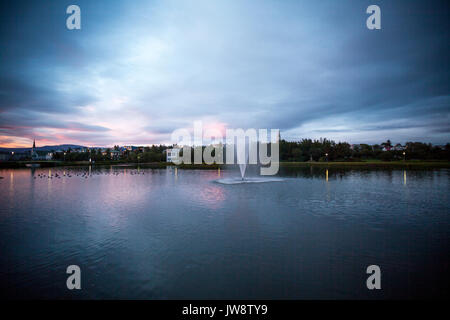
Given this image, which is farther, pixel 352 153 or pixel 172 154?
pixel 172 154

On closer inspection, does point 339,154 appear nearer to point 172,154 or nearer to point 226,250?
point 172,154

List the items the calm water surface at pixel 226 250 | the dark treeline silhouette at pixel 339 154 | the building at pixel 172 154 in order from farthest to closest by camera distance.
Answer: the building at pixel 172 154 → the dark treeline silhouette at pixel 339 154 → the calm water surface at pixel 226 250

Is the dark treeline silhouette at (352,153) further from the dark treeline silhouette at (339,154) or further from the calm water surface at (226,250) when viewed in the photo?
the calm water surface at (226,250)

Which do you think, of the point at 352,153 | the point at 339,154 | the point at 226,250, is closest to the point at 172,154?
the point at 339,154

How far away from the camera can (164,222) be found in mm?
14617

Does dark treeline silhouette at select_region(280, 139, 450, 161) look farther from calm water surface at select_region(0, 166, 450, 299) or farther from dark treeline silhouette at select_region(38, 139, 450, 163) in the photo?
calm water surface at select_region(0, 166, 450, 299)

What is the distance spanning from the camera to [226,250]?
10.2m

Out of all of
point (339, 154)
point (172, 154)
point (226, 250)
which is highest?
point (172, 154)

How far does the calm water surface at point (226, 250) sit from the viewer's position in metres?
7.39

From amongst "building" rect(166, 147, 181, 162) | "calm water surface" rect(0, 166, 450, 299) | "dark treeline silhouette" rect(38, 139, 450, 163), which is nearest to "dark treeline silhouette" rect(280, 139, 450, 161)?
"dark treeline silhouette" rect(38, 139, 450, 163)

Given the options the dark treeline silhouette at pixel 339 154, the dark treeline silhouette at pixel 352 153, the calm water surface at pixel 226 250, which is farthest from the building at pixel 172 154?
the calm water surface at pixel 226 250

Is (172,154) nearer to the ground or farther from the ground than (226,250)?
farther from the ground
